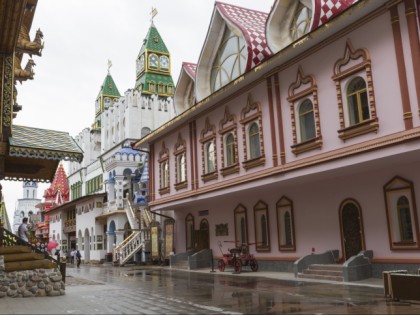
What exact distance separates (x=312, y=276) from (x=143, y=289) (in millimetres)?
5954

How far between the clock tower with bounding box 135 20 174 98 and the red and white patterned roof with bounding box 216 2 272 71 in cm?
2203

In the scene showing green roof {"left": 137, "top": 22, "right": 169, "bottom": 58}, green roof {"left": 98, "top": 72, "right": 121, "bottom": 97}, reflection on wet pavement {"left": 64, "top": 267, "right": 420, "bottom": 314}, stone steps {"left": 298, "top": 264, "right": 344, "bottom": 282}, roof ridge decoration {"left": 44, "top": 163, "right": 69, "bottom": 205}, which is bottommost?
reflection on wet pavement {"left": 64, "top": 267, "right": 420, "bottom": 314}

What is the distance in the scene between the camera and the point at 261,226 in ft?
71.1

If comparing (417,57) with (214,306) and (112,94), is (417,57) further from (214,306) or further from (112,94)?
(112,94)

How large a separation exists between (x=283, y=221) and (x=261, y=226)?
5.28 ft

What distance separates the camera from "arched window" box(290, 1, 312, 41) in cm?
1802

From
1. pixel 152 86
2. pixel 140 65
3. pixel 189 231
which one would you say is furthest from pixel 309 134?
pixel 140 65

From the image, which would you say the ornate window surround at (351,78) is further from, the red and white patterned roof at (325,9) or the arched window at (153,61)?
the arched window at (153,61)

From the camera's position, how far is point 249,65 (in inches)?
805

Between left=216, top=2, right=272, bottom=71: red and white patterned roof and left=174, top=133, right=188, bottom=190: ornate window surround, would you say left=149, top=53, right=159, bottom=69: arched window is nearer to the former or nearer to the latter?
left=174, top=133, right=188, bottom=190: ornate window surround

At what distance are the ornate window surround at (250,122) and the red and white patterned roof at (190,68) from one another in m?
6.30

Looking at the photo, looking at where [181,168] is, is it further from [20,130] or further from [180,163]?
[20,130]

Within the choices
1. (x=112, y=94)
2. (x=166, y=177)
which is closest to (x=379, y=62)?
(x=166, y=177)

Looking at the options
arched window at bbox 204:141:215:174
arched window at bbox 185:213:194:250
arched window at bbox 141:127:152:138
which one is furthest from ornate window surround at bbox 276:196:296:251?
arched window at bbox 141:127:152:138
